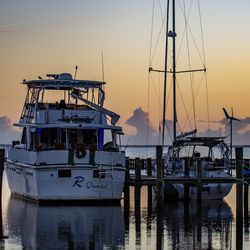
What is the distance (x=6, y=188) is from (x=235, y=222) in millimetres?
24900

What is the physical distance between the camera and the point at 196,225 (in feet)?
117

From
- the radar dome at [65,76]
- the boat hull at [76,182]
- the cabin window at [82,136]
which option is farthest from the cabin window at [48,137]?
the radar dome at [65,76]

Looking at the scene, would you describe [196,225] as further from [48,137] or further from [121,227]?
[48,137]

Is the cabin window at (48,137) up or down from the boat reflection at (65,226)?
up

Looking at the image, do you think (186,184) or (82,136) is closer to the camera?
(82,136)

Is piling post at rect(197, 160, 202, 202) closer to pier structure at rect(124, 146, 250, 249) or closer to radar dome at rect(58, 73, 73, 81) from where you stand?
pier structure at rect(124, 146, 250, 249)

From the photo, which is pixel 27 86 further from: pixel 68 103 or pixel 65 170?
pixel 65 170

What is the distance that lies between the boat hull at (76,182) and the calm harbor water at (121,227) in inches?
27.2

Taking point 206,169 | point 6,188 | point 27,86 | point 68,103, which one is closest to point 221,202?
point 206,169

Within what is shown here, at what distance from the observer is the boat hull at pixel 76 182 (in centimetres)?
3922

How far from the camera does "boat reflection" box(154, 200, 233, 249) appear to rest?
30562mm

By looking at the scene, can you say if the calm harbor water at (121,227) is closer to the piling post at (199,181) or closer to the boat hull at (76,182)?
the boat hull at (76,182)

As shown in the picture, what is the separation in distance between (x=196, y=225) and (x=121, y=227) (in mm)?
3847

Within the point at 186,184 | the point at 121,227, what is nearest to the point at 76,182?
the point at 121,227
